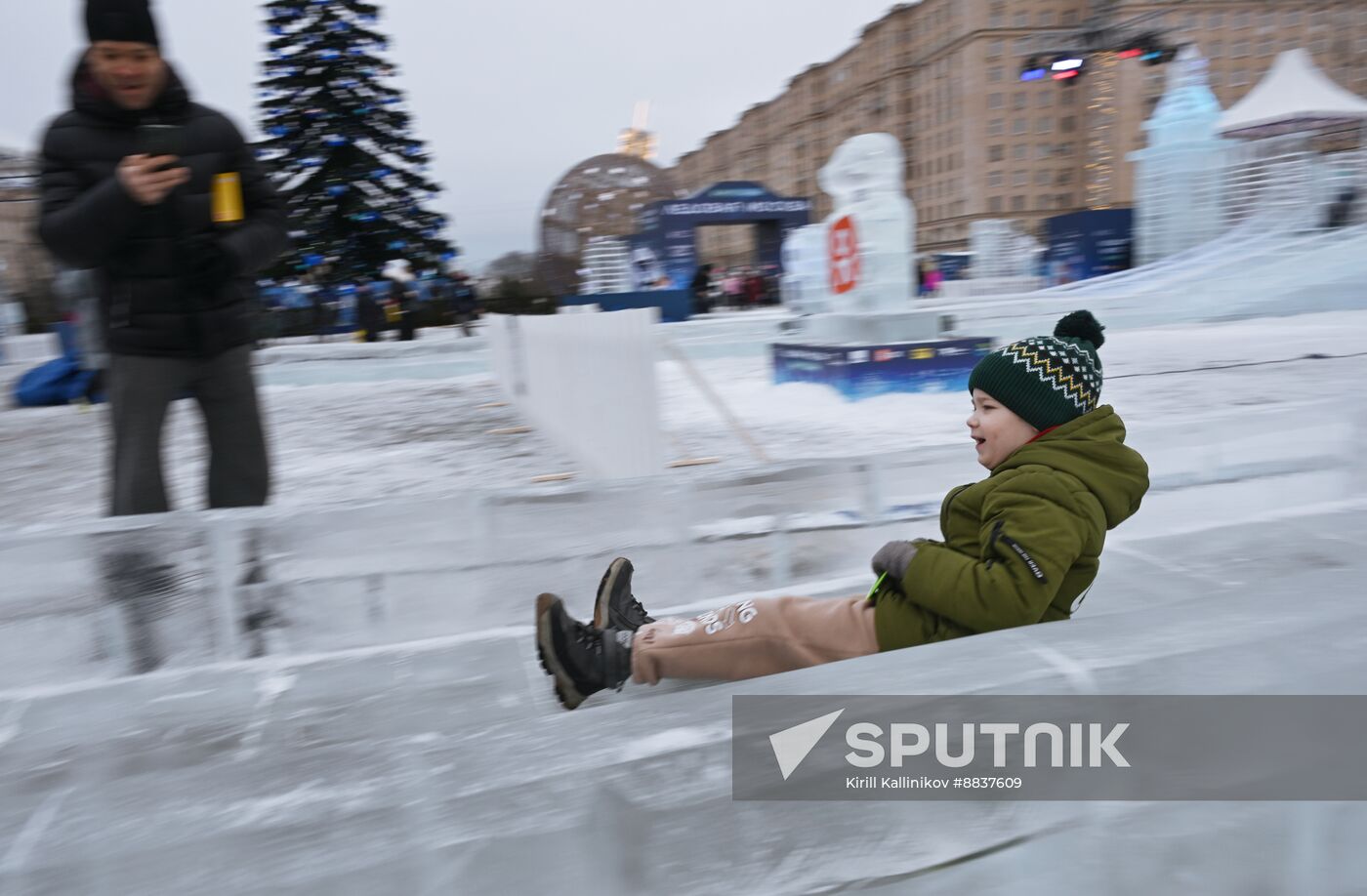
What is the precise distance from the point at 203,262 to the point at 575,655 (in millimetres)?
1301

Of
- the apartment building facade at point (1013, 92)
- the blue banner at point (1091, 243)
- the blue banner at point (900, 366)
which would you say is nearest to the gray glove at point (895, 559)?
the blue banner at point (900, 366)

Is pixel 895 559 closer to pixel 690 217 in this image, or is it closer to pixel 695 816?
pixel 695 816

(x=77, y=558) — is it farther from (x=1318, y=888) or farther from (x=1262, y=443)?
(x=1262, y=443)

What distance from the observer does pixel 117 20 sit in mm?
1889

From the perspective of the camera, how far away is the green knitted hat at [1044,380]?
1.58m

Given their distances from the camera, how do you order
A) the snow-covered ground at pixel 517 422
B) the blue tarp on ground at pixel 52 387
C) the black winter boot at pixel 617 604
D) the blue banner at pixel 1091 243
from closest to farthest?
1. the black winter boot at pixel 617 604
2. the snow-covered ground at pixel 517 422
3. the blue tarp on ground at pixel 52 387
4. the blue banner at pixel 1091 243

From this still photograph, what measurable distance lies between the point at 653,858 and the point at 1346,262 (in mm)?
15867

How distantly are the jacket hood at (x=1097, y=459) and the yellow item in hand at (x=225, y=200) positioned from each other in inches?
69.7

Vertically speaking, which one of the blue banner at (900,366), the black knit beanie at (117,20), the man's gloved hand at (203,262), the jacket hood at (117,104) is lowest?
the blue banner at (900,366)

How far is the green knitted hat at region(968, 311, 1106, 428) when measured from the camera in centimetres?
158

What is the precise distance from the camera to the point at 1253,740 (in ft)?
3.58

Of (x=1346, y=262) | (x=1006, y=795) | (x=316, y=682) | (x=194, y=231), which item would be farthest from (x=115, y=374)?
(x=1346, y=262)

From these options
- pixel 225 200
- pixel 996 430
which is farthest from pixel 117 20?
pixel 996 430

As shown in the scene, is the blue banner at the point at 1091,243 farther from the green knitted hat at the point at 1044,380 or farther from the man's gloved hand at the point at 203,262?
the man's gloved hand at the point at 203,262
